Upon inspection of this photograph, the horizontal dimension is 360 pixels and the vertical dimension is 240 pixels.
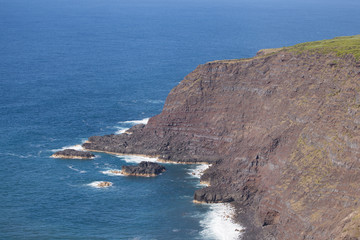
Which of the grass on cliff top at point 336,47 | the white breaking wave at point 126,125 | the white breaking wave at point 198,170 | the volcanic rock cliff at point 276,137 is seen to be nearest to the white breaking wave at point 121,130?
the white breaking wave at point 126,125

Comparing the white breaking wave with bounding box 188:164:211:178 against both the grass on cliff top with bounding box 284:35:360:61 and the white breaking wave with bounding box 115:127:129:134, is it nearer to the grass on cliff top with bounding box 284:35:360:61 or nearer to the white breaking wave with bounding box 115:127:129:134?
the white breaking wave with bounding box 115:127:129:134

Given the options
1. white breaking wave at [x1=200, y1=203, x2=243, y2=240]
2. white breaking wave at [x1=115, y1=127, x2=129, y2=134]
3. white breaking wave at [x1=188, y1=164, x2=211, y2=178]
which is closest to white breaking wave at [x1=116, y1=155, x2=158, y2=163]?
white breaking wave at [x1=188, y1=164, x2=211, y2=178]

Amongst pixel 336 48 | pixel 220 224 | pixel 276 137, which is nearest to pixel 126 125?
pixel 276 137

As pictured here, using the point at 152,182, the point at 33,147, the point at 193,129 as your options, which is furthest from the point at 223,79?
the point at 33,147

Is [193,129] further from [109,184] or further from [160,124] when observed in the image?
[109,184]

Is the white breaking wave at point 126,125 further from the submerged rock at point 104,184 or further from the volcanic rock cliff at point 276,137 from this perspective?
the submerged rock at point 104,184

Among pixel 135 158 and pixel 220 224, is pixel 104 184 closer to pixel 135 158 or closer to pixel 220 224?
pixel 135 158
